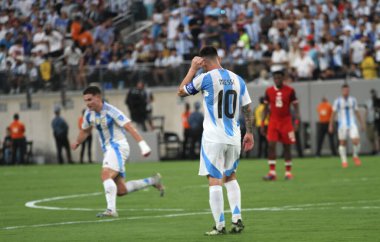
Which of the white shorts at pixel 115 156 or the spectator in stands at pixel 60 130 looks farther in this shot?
the spectator in stands at pixel 60 130

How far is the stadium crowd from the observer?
119ft

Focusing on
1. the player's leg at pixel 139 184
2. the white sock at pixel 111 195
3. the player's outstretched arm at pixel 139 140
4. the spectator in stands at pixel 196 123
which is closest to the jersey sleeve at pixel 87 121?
the player's outstretched arm at pixel 139 140

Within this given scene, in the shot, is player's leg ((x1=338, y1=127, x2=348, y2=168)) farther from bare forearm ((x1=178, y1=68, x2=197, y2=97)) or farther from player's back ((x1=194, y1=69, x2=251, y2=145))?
bare forearm ((x1=178, y1=68, x2=197, y2=97))

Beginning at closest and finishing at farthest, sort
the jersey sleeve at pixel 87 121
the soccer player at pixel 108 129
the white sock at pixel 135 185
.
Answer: the soccer player at pixel 108 129 < the jersey sleeve at pixel 87 121 < the white sock at pixel 135 185

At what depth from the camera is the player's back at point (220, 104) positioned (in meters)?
12.8

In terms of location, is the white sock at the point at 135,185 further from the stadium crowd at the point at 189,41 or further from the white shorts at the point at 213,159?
the stadium crowd at the point at 189,41

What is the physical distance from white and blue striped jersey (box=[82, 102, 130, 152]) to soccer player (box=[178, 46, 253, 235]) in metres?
3.98

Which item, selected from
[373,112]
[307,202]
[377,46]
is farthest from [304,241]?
[373,112]

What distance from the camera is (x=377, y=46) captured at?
3556 cm

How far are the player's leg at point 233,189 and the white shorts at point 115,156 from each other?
395cm

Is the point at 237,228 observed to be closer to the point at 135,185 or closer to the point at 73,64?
the point at 135,185

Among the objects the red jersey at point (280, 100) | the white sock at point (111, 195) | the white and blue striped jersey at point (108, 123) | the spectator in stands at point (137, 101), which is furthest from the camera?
the spectator in stands at point (137, 101)

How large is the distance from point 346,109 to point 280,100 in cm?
566

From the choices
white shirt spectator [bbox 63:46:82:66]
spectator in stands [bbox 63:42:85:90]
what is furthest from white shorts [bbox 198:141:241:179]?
white shirt spectator [bbox 63:46:82:66]
